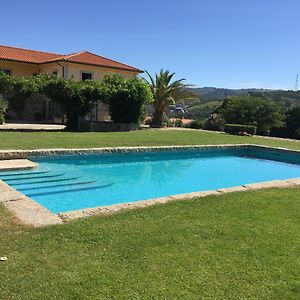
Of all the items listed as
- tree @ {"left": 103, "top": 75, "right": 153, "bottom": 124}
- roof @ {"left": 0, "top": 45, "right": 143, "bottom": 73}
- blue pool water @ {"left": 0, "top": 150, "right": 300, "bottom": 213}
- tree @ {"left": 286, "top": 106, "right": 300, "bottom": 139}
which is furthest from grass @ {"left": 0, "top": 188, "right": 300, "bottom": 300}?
roof @ {"left": 0, "top": 45, "right": 143, "bottom": 73}

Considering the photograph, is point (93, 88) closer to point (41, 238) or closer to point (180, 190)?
point (180, 190)

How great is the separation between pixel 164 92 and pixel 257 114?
7374mm

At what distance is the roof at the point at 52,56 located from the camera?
3089 centimetres

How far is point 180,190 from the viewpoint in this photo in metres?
10.0

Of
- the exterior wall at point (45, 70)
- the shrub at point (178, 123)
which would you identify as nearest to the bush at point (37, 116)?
the exterior wall at point (45, 70)

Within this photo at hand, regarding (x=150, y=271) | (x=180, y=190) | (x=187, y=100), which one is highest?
(x=187, y=100)

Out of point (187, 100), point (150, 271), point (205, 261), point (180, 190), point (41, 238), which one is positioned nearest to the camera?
point (150, 271)

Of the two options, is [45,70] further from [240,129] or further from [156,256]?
[156,256]

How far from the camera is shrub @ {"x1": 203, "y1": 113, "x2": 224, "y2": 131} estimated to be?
29.1 meters

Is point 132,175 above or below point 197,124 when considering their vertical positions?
below

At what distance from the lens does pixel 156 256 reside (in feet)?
12.9

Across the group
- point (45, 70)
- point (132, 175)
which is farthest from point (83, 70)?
point (132, 175)

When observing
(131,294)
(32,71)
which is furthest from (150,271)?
(32,71)

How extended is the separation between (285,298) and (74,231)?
2.52 meters
